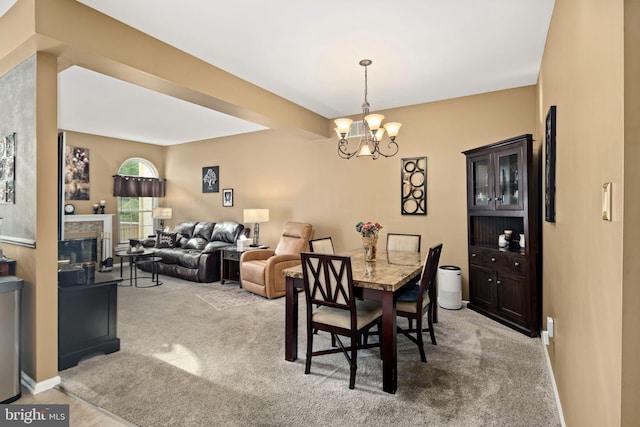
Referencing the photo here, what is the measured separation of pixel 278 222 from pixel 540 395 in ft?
15.8

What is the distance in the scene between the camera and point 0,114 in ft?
9.23

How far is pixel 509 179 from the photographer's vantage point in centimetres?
378

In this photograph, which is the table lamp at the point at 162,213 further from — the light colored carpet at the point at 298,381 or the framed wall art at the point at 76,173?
the light colored carpet at the point at 298,381

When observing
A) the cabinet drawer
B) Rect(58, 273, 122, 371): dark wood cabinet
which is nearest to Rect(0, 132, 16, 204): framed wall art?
Rect(58, 273, 122, 371): dark wood cabinet

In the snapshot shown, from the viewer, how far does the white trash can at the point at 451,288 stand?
4.36 meters

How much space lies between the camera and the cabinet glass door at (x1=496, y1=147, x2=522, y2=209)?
11.8 feet

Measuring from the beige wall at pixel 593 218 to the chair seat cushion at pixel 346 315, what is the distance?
1240 millimetres

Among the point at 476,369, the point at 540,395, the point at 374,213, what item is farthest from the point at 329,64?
the point at 540,395

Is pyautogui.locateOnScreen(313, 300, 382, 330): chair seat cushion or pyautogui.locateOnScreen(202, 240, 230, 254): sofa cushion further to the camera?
pyautogui.locateOnScreen(202, 240, 230, 254): sofa cushion

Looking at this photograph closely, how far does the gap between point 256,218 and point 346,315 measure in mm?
3736

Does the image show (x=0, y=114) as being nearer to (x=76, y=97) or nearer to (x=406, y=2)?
(x=76, y=97)

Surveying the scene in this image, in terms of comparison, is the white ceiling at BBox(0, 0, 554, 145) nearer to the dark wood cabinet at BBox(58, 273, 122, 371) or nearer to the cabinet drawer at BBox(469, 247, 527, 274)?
the cabinet drawer at BBox(469, 247, 527, 274)

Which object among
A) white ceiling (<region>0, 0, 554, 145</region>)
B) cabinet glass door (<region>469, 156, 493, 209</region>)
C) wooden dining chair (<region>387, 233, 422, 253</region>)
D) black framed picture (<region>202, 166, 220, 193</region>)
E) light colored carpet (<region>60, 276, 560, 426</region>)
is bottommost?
light colored carpet (<region>60, 276, 560, 426</region>)

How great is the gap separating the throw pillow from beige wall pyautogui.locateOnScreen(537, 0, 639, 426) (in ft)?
21.3
